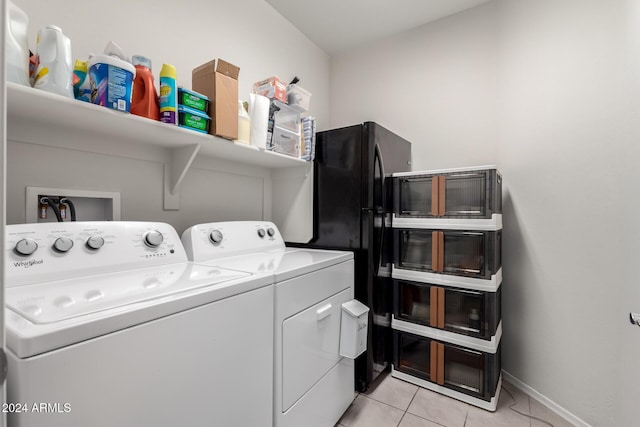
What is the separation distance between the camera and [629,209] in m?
1.30

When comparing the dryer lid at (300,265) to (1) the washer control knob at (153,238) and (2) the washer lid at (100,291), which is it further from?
(1) the washer control knob at (153,238)

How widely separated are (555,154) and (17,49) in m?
2.52

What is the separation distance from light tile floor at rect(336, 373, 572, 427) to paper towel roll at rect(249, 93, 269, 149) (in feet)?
5.34

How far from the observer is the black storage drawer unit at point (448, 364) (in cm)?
169

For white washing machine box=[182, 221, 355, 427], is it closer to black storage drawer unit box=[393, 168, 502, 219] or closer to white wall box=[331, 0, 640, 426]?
Answer: black storage drawer unit box=[393, 168, 502, 219]

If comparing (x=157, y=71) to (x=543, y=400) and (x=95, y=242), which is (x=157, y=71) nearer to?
(x=95, y=242)

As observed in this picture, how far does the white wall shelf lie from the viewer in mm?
928

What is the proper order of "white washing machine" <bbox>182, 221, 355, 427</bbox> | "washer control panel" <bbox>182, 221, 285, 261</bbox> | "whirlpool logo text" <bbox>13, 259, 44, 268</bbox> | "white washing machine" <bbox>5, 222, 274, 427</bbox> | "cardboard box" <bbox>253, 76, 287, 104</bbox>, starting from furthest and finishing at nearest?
"cardboard box" <bbox>253, 76, 287, 104</bbox> < "washer control panel" <bbox>182, 221, 285, 261</bbox> < "white washing machine" <bbox>182, 221, 355, 427</bbox> < "whirlpool logo text" <bbox>13, 259, 44, 268</bbox> < "white washing machine" <bbox>5, 222, 274, 427</bbox>

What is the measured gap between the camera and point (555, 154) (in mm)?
1720

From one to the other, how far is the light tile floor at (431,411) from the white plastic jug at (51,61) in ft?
6.40

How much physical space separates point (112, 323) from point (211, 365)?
31 cm

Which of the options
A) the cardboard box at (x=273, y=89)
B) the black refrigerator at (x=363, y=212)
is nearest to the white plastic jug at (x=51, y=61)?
the cardboard box at (x=273, y=89)

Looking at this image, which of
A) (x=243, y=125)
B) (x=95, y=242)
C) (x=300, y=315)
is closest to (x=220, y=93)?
(x=243, y=125)

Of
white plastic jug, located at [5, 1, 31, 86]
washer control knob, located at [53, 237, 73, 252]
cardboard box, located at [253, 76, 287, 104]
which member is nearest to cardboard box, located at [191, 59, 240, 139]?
cardboard box, located at [253, 76, 287, 104]
